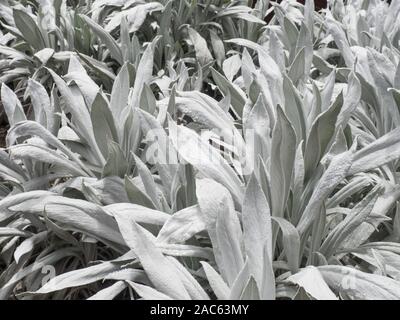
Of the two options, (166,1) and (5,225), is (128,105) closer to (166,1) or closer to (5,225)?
(5,225)

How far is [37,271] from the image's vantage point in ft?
4.00

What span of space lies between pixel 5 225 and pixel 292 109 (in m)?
0.72

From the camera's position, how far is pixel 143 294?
84cm

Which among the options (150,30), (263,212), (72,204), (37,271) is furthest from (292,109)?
(150,30)

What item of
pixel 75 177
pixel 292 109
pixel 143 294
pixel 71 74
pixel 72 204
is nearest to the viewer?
pixel 143 294

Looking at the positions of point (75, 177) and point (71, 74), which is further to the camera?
point (71, 74)

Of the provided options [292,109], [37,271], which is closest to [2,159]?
[37,271]

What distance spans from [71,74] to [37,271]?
50 cm

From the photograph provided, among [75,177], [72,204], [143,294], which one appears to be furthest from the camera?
[75,177]

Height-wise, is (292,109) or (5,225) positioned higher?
(292,109)

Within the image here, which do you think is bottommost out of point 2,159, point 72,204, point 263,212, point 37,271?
point 37,271
